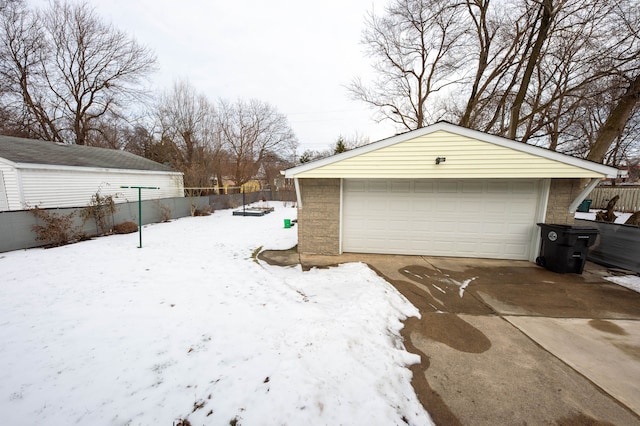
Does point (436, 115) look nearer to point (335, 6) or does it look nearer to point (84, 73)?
point (335, 6)

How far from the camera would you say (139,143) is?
77.2 ft

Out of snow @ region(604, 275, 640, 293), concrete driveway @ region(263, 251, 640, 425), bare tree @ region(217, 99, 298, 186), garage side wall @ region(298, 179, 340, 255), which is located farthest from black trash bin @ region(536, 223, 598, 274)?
bare tree @ region(217, 99, 298, 186)

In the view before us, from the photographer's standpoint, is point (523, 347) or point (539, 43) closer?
point (523, 347)

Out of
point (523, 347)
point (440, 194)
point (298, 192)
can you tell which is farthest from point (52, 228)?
point (523, 347)

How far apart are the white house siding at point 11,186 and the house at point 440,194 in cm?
1087

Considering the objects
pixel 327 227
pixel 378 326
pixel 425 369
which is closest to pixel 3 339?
pixel 378 326

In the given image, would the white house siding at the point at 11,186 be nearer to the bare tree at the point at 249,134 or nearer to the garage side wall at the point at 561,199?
the bare tree at the point at 249,134

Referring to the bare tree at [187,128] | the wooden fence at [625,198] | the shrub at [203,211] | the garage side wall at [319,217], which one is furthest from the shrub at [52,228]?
the wooden fence at [625,198]

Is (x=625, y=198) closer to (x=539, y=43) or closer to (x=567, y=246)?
(x=539, y=43)

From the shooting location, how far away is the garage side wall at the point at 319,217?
254 inches

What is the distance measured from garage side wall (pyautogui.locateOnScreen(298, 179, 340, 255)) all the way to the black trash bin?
A: 5056 millimetres

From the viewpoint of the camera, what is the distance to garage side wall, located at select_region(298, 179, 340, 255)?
6.44 metres

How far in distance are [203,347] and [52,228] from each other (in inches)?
332

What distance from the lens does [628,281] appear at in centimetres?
497
